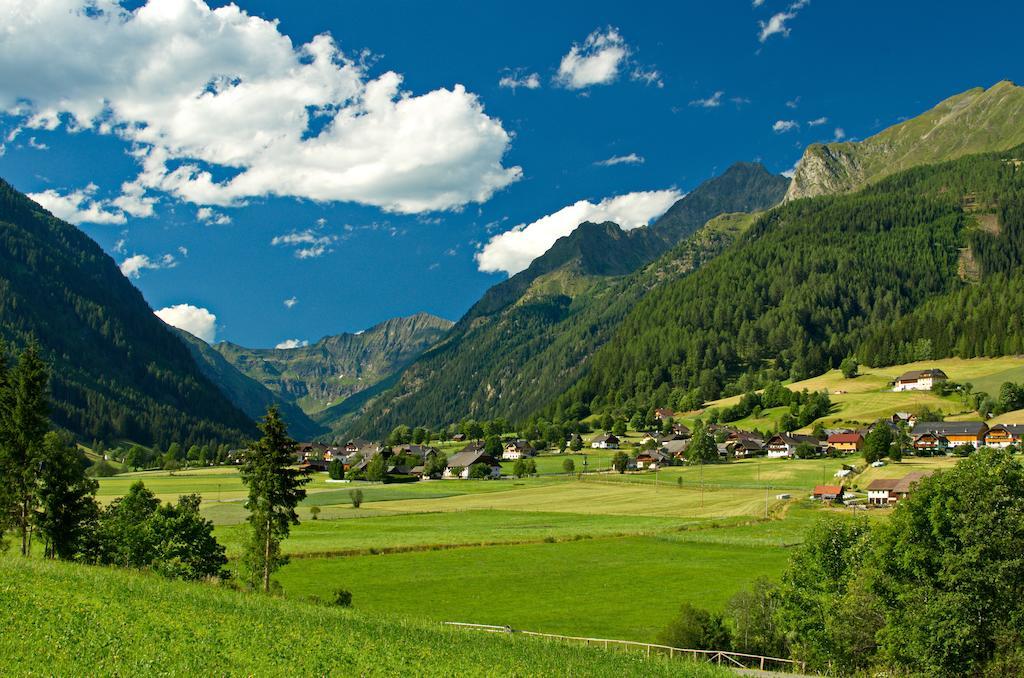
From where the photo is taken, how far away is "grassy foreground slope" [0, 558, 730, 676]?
22.1m


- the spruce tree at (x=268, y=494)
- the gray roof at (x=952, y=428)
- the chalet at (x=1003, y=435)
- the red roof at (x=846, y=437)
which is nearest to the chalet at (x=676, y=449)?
the red roof at (x=846, y=437)

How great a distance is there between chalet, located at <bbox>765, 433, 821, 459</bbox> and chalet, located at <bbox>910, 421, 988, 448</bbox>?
22.1m

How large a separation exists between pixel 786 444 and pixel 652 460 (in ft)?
105

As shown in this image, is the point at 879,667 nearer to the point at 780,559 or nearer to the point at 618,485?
the point at 780,559

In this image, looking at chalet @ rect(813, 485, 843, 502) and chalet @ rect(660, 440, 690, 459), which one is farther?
chalet @ rect(660, 440, 690, 459)

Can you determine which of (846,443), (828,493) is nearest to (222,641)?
(828,493)

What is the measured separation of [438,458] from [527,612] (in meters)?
145

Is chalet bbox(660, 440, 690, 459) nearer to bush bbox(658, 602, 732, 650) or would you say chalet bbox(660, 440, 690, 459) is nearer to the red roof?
the red roof

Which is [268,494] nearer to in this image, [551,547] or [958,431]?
[551,547]

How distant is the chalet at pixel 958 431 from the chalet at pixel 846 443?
11.5 metres

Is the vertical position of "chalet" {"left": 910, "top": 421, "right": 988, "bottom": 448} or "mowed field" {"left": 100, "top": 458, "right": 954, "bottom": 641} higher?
"chalet" {"left": 910, "top": 421, "right": 988, "bottom": 448}

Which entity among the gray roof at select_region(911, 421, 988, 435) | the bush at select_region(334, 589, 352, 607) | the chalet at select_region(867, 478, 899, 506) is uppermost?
the gray roof at select_region(911, 421, 988, 435)

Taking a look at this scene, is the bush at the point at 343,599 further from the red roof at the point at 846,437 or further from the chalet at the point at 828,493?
the red roof at the point at 846,437

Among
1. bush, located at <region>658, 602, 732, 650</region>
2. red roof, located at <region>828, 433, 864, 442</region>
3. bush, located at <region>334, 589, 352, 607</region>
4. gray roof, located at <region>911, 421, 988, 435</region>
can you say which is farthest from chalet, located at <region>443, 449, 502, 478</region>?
bush, located at <region>658, 602, 732, 650</region>
